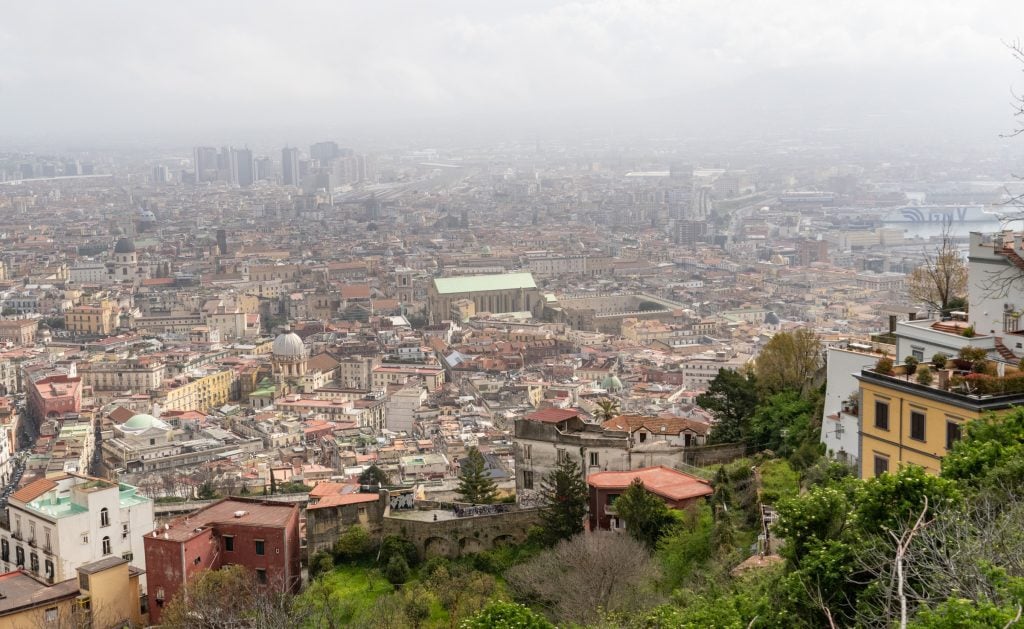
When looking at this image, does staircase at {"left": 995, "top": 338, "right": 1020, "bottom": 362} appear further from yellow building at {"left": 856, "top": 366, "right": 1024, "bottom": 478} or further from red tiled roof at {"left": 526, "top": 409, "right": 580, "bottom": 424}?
red tiled roof at {"left": 526, "top": 409, "right": 580, "bottom": 424}

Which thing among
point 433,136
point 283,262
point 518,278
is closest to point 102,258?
point 283,262

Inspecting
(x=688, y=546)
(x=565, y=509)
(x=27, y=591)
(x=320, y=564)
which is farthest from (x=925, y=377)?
(x=27, y=591)

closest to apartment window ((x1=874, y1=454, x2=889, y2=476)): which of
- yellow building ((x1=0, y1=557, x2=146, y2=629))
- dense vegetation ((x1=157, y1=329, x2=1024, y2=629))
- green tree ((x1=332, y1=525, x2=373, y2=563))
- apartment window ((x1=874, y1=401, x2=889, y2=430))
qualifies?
apartment window ((x1=874, y1=401, x2=889, y2=430))

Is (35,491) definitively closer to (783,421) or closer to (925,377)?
(783,421)

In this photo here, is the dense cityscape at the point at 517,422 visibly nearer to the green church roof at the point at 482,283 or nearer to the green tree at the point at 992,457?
the green tree at the point at 992,457

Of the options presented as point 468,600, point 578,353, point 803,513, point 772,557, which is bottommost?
point 578,353

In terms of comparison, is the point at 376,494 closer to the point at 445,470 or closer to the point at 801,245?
the point at 445,470

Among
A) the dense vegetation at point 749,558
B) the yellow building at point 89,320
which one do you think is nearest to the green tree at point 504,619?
the dense vegetation at point 749,558
